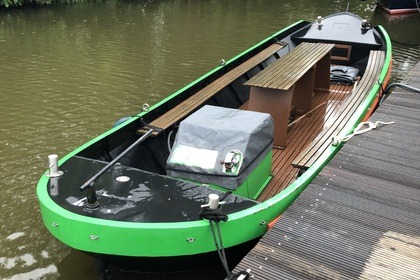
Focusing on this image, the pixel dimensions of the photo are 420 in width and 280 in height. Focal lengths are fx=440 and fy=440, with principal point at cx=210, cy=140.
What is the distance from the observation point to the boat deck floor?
602 cm

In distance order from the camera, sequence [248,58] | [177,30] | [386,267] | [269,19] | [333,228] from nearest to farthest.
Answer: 1. [386,267]
2. [333,228]
3. [248,58]
4. [177,30]
5. [269,19]

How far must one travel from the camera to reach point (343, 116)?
7355 millimetres

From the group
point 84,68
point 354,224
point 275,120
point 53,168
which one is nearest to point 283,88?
point 275,120

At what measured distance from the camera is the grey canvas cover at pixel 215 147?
16.2 feet

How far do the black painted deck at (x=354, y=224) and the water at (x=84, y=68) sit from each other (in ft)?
5.15

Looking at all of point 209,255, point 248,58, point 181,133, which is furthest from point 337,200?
point 248,58

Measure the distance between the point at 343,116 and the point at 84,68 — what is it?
27.6 feet

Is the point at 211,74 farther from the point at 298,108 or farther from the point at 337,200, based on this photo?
the point at 337,200

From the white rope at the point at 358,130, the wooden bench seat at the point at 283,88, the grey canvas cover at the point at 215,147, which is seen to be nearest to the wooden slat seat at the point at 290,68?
the wooden bench seat at the point at 283,88

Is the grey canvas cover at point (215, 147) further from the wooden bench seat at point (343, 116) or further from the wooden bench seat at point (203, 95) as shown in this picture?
the wooden bench seat at point (203, 95)

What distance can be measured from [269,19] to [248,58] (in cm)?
1325

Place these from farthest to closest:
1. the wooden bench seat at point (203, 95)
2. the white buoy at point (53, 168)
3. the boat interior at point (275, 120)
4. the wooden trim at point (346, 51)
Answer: the wooden trim at point (346, 51), the wooden bench seat at point (203, 95), the boat interior at point (275, 120), the white buoy at point (53, 168)

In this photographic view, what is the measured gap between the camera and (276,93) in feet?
21.4

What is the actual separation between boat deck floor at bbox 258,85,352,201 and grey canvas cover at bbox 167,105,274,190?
80 cm
